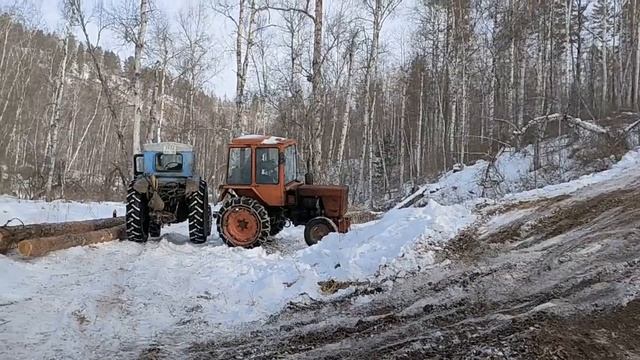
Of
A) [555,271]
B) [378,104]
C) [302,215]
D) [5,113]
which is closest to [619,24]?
[378,104]

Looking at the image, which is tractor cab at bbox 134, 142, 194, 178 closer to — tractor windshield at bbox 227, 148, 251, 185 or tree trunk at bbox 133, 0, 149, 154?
tractor windshield at bbox 227, 148, 251, 185

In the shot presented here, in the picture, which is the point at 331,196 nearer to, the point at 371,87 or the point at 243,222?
the point at 243,222

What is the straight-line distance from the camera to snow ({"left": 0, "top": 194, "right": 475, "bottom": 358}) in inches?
210

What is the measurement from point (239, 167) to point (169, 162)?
2.36 meters

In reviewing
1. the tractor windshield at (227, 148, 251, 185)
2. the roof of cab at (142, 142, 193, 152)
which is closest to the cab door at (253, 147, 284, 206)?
the tractor windshield at (227, 148, 251, 185)

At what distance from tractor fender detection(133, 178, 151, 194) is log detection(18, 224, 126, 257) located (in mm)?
979

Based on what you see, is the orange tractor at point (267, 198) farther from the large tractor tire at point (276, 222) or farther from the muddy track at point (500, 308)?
the muddy track at point (500, 308)

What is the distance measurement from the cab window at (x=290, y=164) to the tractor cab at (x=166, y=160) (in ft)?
8.19

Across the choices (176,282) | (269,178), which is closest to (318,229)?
(269,178)

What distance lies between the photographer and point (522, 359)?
3.50 m

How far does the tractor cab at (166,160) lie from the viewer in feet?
41.9

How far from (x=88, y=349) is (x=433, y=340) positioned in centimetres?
295

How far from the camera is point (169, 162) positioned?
1295 cm

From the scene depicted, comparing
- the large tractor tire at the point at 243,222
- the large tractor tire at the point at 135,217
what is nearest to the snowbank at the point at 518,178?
the large tractor tire at the point at 243,222
